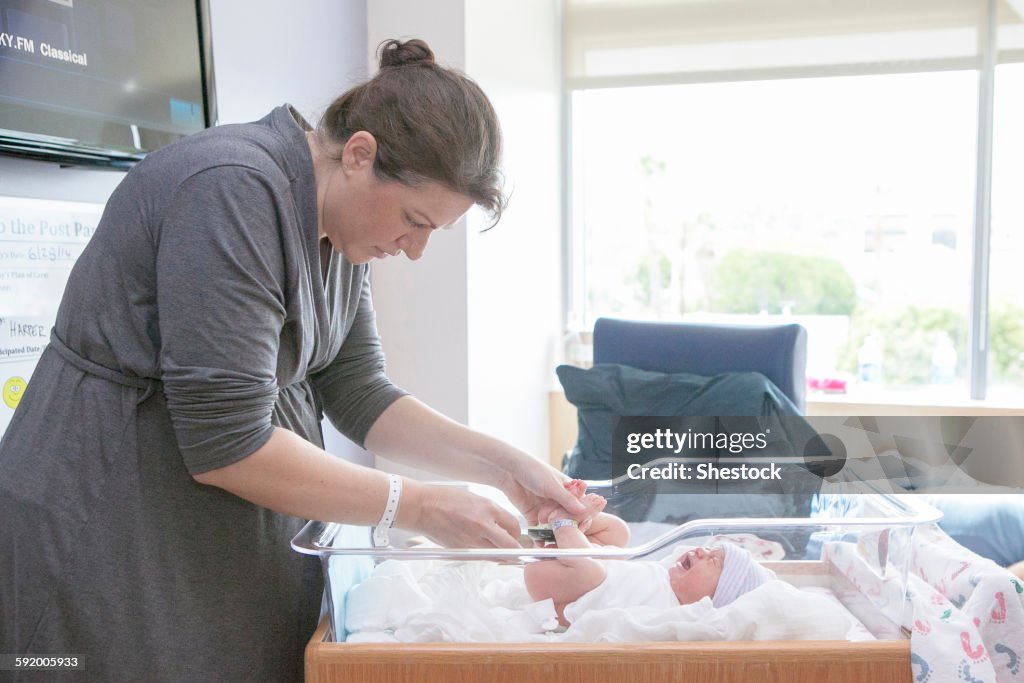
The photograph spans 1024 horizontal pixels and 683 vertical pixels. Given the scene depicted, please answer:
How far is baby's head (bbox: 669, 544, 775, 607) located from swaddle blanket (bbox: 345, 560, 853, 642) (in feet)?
0.19

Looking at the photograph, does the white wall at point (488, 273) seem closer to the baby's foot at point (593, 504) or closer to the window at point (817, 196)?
the window at point (817, 196)

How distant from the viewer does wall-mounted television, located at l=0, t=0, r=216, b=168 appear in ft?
5.09

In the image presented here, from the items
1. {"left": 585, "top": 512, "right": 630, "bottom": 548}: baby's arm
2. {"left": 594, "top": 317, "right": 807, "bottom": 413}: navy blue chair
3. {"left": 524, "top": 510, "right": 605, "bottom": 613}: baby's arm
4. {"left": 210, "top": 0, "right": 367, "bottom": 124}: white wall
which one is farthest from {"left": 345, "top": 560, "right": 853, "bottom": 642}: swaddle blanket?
{"left": 594, "top": 317, "right": 807, "bottom": 413}: navy blue chair

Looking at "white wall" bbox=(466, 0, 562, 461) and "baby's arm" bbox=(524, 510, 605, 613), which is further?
"white wall" bbox=(466, 0, 562, 461)

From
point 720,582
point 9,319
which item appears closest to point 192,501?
point 720,582

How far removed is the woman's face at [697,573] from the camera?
1.14 meters

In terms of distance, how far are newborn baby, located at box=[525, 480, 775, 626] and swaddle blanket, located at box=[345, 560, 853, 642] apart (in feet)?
0.06

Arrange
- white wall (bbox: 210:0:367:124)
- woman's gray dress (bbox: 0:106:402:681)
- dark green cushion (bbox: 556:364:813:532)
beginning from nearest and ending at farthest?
woman's gray dress (bbox: 0:106:402:681), white wall (bbox: 210:0:367:124), dark green cushion (bbox: 556:364:813:532)

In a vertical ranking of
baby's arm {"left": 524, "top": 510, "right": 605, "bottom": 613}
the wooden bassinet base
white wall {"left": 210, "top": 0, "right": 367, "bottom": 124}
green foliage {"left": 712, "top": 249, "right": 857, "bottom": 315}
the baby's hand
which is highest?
white wall {"left": 210, "top": 0, "right": 367, "bottom": 124}

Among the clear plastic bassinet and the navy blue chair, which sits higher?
the navy blue chair

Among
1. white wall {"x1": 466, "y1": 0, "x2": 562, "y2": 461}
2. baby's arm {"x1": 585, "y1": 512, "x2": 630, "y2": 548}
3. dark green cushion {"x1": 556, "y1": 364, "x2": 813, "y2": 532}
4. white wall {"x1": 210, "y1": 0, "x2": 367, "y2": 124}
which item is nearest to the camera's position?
baby's arm {"x1": 585, "y1": 512, "x2": 630, "y2": 548}

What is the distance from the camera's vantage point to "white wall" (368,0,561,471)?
303 cm

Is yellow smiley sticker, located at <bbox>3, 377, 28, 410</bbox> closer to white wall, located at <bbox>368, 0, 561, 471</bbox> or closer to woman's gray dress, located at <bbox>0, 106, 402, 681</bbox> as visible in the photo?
woman's gray dress, located at <bbox>0, 106, 402, 681</bbox>

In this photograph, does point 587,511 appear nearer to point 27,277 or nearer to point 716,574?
point 716,574
